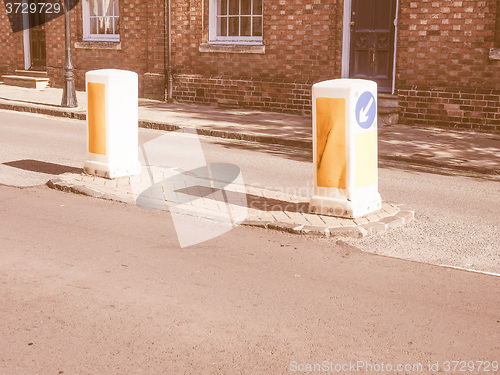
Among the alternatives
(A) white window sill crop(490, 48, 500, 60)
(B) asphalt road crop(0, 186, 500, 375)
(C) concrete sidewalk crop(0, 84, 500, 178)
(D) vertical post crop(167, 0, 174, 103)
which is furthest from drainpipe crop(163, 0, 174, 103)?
(B) asphalt road crop(0, 186, 500, 375)

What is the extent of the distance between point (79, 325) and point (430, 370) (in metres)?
2.11

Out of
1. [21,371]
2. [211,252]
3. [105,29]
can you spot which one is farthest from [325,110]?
[105,29]

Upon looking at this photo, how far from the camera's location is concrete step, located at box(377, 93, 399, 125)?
14.0 m

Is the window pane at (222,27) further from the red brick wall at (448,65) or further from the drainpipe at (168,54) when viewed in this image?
the red brick wall at (448,65)

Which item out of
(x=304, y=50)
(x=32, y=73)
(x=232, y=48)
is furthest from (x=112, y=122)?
(x=32, y=73)

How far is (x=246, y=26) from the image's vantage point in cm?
1662

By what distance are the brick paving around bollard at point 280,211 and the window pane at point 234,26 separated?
9218 millimetres

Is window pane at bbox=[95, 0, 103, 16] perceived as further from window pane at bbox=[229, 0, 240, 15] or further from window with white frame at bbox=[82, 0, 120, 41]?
window pane at bbox=[229, 0, 240, 15]

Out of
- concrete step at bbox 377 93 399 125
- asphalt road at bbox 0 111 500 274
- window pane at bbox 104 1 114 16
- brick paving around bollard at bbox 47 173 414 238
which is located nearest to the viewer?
asphalt road at bbox 0 111 500 274

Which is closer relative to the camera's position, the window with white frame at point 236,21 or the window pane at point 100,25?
the window with white frame at point 236,21

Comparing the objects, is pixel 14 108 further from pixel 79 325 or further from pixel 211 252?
pixel 79 325

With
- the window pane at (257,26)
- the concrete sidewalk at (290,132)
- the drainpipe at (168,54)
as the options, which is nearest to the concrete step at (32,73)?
the concrete sidewalk at (290,132)

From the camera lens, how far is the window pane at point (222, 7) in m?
17.0

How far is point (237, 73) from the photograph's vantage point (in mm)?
16500
